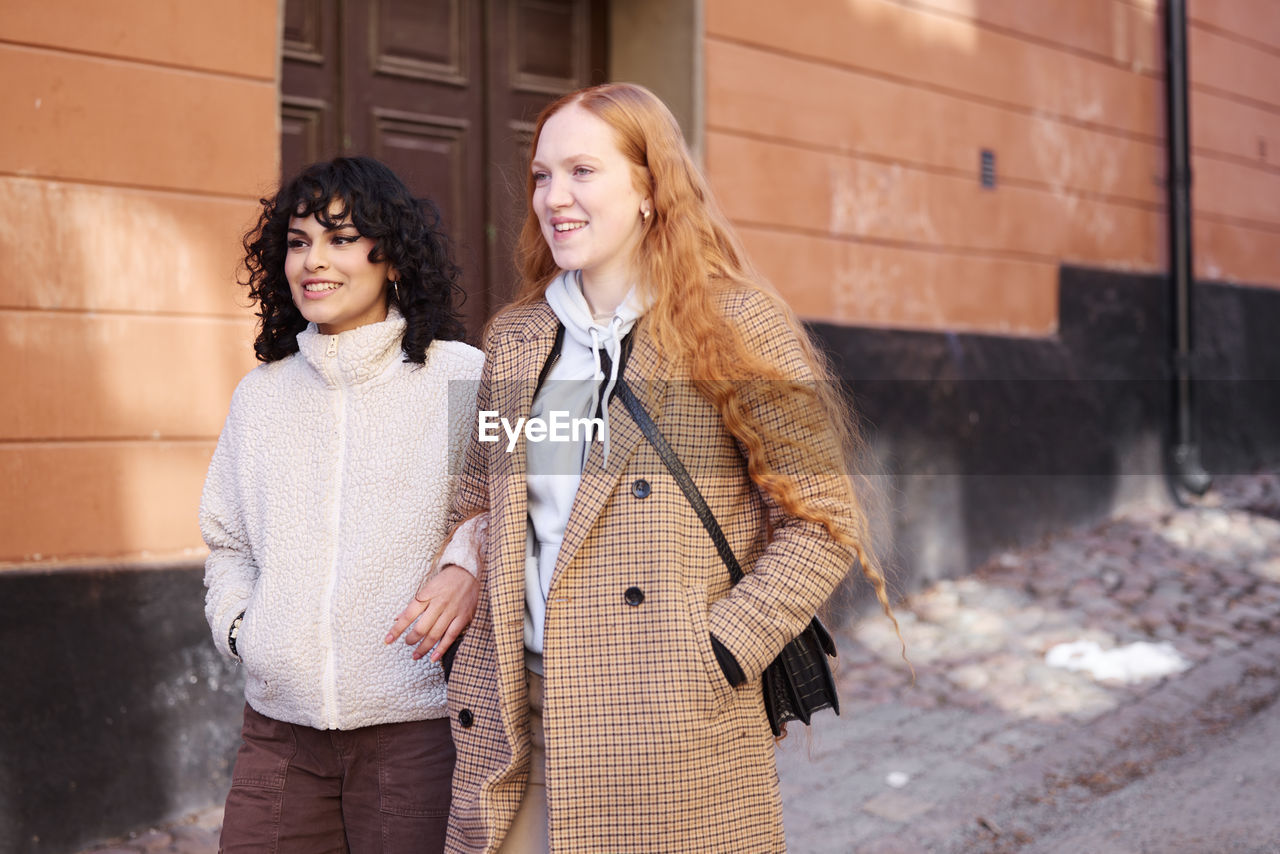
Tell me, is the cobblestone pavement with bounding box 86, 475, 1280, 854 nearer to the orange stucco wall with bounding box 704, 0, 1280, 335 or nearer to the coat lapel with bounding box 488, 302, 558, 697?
the coat lapel with bounding box 488, 302, 558, 697

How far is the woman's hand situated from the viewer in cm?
217

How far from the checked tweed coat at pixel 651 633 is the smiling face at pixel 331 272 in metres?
0.45

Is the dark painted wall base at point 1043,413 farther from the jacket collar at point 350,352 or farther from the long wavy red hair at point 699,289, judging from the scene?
the jacket collar at point 350,352

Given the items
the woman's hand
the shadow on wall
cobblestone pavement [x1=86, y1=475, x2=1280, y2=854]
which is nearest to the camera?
the woman's hand

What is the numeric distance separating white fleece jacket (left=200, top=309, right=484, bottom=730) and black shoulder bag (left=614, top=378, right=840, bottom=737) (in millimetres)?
451

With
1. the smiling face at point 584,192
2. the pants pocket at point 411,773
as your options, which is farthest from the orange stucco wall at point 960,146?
the pants pocket at point 411,773

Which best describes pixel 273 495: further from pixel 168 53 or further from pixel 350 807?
pixel 168 53

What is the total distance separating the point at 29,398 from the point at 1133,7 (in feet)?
24.8

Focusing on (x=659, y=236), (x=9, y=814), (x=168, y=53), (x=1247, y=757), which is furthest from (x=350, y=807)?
(x=1247, y=757)

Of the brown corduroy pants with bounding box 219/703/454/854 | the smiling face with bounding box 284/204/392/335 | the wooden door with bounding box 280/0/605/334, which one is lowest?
the brown corduroy pants with bounding box 219/703/454/854

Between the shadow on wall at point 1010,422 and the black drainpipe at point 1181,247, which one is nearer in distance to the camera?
the shadow on wall at point 1010,422

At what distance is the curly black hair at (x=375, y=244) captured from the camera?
240cm

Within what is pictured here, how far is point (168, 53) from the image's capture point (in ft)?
14.3

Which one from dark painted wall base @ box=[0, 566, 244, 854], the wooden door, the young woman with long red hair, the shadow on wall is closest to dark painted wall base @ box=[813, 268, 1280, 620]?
the shadow on wall
